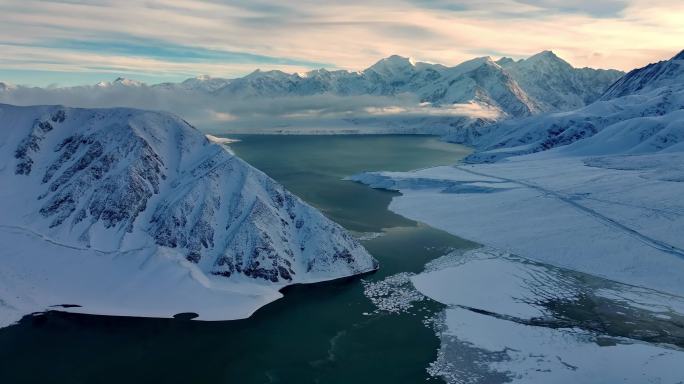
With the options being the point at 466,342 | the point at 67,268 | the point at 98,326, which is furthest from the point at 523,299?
the point at 67,268

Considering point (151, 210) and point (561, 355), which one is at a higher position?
point (151, 210)

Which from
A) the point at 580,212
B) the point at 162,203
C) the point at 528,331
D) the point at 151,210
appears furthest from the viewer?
the point at 580,212

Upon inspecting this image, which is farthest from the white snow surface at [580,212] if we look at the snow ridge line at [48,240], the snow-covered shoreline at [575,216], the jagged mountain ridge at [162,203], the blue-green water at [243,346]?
the snow ridge line at [48,240]

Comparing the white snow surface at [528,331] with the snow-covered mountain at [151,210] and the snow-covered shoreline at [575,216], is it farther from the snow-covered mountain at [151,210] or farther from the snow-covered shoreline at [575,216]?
the snow-covered mountain at [151,210]

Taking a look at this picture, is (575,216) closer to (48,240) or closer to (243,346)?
(243,346)

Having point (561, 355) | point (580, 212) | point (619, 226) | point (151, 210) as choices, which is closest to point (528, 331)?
point (561, 355)

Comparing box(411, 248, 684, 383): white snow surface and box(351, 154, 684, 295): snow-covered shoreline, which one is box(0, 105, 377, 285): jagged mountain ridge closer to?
box(411, 248, 684, 383): white snow surface
